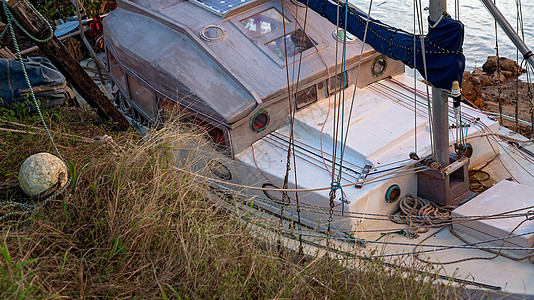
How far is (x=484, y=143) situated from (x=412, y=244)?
183cm

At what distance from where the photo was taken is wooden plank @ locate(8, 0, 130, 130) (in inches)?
207

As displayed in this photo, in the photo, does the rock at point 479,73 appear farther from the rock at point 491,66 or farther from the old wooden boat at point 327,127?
the old wooden boat at point 327,127

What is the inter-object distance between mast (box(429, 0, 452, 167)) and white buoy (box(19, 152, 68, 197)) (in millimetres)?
3084

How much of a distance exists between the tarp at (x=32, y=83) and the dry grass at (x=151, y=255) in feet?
8.57

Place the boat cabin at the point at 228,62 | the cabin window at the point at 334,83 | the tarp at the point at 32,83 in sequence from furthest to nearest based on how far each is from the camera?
the tarp at the point at 32,83 → the cabin window at the point at 334,83 → the boat cabin at the point at 228,62

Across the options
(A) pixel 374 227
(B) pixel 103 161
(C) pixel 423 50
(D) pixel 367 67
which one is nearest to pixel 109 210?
(B) pixel 103 161

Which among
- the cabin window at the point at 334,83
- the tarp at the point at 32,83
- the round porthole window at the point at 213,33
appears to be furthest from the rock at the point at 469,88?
the tarp at the point at 32,83

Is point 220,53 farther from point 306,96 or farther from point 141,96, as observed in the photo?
point 141,96

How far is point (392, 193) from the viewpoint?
498cm

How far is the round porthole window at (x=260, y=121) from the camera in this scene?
5453 millimetres

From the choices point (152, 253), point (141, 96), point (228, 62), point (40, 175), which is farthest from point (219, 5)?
point (152, 253)

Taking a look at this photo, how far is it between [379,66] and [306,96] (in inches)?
40.9

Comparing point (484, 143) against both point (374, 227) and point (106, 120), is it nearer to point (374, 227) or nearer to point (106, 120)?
point (374, 227)

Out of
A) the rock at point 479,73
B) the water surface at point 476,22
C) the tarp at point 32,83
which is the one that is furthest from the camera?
the water surface at point 476,22
